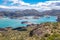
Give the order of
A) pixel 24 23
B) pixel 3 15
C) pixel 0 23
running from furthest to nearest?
pixel 3 15, pixel 24 23, pixel 0 23

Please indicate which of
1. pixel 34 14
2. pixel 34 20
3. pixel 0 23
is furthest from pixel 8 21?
pixel 34 14

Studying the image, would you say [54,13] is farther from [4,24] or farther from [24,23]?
[4,24]

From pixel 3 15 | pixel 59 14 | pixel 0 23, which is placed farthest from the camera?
pixel 3 15

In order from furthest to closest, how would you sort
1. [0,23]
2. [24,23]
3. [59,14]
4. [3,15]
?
[3,15] < [24,23] < [59,14] < [0,23]

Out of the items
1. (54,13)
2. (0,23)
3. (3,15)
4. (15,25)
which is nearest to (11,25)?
(15,25)

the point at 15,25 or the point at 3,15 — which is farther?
the point at 3,15

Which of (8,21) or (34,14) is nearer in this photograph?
Answer: (8,21)

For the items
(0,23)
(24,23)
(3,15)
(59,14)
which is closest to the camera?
(0,23)

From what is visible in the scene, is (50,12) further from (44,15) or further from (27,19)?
(27,19)
